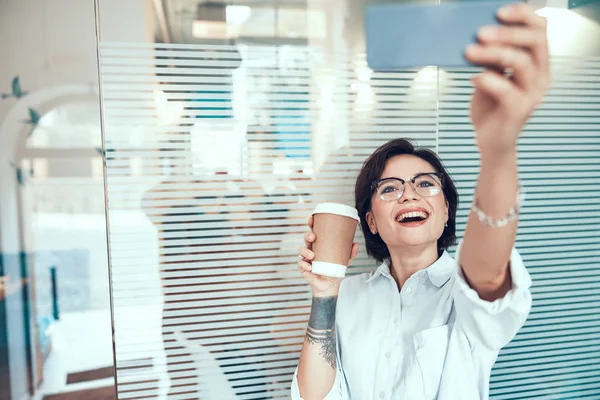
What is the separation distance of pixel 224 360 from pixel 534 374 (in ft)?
4.68

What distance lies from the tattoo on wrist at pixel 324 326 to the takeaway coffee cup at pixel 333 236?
0.55 ft

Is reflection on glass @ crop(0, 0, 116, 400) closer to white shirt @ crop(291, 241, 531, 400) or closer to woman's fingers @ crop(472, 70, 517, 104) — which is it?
white shirt @ crop(291, 241, 531, 400)

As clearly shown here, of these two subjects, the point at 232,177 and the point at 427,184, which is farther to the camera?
the point at 232,177

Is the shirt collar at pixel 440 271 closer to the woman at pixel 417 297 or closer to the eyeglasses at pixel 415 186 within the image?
the woman at pixel 417 297

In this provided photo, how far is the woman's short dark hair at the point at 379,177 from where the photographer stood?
1638mm

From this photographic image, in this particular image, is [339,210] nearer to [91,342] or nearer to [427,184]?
[427,184]

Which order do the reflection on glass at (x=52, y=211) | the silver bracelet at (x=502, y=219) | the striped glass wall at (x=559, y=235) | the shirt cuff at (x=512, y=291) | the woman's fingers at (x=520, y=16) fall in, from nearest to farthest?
the woman's fingers at (x=520, y=16), the silver bracelet at (x=502, y=219), the shirt cuff at (x=512, y=291), the reflection on glass at (x=52, y=211), the striped glass wall at (x=559, y=235)

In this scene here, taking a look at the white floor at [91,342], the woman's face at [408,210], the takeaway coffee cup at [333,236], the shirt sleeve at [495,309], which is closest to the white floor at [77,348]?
the white floor at [91,342]

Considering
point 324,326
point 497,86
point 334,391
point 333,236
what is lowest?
point 334,391

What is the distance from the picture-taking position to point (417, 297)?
58.3 inches

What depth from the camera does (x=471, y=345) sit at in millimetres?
1287

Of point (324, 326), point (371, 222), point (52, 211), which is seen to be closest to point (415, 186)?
point (371, 222)

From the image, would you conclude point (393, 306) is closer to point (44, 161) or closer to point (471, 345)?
point (471, 345)

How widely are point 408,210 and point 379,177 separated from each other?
0.19m
